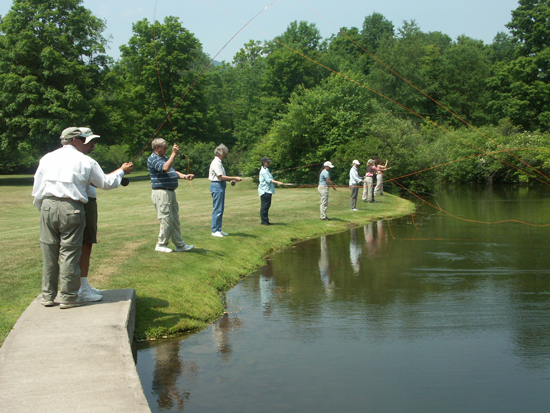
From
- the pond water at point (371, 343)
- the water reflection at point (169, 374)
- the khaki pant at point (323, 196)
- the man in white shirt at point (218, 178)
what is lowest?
the water reflection at point (169, 374)

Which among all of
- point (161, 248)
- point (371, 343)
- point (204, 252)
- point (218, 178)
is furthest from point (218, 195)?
point (371, 343)

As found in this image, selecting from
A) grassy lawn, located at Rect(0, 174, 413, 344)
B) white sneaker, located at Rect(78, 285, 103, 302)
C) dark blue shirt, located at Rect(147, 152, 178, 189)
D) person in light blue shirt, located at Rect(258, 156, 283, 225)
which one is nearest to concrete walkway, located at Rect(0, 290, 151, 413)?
white sneaker, located at Rect(78, 285, 103, 302)

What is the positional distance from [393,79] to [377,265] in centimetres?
5745

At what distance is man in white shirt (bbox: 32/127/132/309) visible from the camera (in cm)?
565

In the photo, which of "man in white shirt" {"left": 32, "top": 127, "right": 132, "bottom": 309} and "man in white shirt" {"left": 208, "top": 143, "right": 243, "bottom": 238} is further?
"man in white shirt" {"left": 208, "top": 143, "right": 243, "bottom": 238}

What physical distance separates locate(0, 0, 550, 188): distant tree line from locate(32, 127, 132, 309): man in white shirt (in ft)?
51.8

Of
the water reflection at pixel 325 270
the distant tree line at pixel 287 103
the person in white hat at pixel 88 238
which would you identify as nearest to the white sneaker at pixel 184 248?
the water reflection at pixel 325 270

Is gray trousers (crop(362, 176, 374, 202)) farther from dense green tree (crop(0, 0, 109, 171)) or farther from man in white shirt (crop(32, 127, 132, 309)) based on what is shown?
dense green tree (crop(0, 0, 109, 171))

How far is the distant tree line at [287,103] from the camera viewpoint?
3331 cm

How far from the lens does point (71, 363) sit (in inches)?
180

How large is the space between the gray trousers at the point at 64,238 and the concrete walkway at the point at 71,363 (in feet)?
1.12

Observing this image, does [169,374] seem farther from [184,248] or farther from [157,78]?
[157,78]

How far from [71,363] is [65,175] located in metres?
2.00

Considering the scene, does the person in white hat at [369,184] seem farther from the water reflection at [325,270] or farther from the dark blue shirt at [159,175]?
the dark blue shirt at [159,175]
